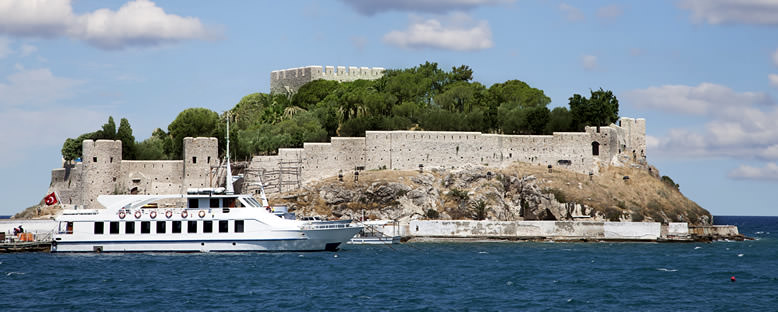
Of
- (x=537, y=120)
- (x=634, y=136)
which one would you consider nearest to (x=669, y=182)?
(x=634, y=136)

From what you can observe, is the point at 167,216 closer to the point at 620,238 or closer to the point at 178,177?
the point at 178,177

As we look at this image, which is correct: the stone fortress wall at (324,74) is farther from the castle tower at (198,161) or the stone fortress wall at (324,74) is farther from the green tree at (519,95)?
the castle tower at (198,161)

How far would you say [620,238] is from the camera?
69250 millimetres

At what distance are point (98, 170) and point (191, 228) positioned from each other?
65.0 ft

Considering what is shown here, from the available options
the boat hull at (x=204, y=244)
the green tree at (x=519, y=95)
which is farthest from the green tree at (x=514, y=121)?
the boat hull at (x=204, y=244)

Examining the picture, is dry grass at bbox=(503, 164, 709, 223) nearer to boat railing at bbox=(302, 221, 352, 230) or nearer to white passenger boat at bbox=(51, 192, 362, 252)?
boat railing at bbox=(302, 221, 352, 230)

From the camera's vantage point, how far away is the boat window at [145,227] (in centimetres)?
5569

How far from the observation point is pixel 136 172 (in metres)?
73.8

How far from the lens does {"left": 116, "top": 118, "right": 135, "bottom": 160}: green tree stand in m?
77.1

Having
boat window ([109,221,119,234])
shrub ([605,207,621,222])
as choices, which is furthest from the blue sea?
shrub ([605,207,621,222])

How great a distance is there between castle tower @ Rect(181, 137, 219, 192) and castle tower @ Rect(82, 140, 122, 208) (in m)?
5.20

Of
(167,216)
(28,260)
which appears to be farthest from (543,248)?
(28,260)

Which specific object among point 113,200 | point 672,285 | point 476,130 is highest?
point 476,130

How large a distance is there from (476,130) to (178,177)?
80.9 feet
